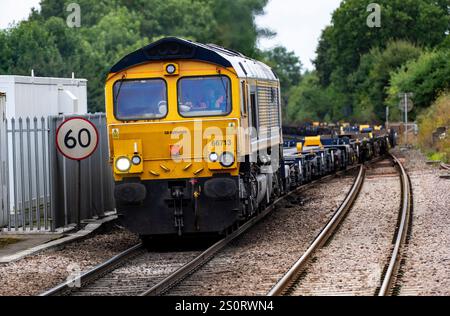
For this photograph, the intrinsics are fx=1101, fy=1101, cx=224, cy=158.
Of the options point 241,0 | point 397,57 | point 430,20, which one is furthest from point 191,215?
point 430,20

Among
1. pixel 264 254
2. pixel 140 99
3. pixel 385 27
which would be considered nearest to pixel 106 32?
pixel 385 27

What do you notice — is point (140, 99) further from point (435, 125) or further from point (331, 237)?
point (435, 125)

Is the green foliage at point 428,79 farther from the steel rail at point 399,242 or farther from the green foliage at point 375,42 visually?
the steel rail at point 399,242

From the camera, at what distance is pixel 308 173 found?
3030 centimetres

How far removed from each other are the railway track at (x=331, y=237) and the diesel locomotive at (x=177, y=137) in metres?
1.75

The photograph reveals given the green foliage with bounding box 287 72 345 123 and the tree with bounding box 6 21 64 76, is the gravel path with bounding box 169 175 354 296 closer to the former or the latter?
the tree with bounding box 6 21 64 76

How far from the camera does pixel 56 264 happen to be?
50.4ft

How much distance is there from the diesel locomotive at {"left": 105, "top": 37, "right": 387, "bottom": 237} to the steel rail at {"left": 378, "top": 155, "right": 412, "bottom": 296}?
2.55m

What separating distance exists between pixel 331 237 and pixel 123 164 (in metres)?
3.70

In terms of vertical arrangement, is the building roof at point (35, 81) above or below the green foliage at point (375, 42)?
below

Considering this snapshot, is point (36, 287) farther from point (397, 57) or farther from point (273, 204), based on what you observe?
point (397, 57)

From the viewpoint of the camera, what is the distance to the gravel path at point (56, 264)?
1356cm

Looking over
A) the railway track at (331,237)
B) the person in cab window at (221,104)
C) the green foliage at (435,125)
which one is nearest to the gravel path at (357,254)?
the railway track at (331,237)
